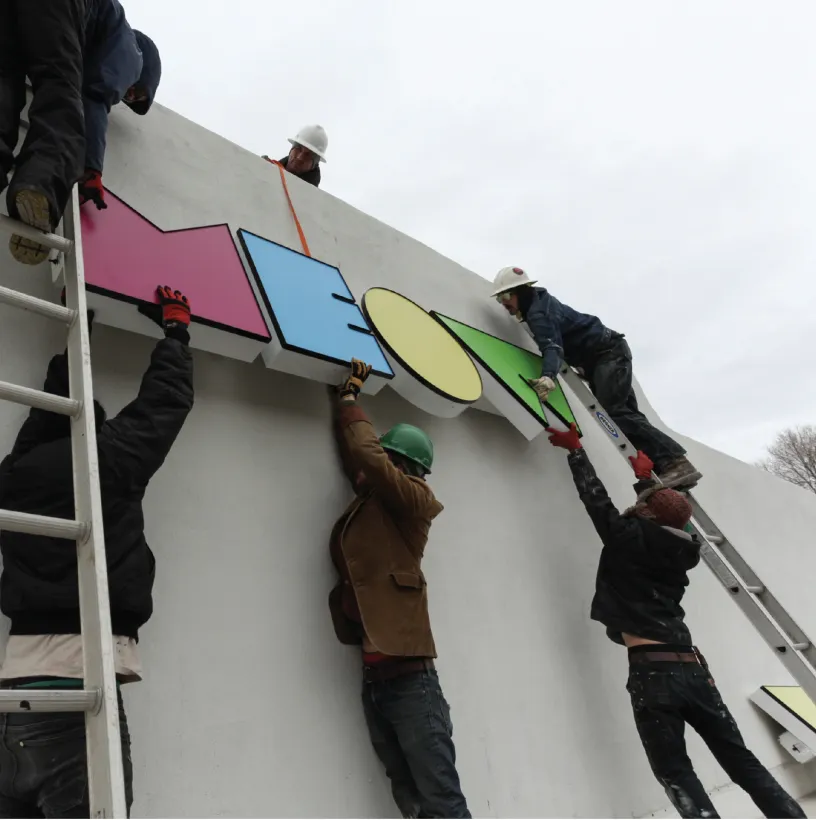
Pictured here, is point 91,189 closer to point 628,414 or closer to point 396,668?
point 396,668

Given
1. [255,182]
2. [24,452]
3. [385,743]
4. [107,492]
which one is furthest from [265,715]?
[255,182]

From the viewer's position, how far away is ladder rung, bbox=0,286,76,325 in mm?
1590

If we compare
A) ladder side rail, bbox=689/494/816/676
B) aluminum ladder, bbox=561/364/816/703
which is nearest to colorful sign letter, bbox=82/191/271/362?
aluminum ladder, bbox=561/364/816/703

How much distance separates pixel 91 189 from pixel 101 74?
451mm

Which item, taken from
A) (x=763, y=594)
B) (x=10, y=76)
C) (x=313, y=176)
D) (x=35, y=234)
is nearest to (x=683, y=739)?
(x=763, y=594)

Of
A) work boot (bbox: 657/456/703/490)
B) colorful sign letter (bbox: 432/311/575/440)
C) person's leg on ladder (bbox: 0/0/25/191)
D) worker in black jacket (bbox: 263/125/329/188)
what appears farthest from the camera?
worker in black jacket (bbox: 263/125/329/188)

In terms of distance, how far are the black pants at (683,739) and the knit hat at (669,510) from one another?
60cm

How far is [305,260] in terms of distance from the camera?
10.7 feet

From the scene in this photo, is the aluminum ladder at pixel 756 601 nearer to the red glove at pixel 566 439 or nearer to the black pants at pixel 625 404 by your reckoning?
the black pants at pixel 625 404

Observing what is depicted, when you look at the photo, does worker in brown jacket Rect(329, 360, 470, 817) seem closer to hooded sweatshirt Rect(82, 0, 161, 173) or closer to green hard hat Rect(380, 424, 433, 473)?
green hard hat Rect(380, 424, 433, 473)

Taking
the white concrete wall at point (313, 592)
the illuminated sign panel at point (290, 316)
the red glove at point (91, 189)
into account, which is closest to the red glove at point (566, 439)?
the illuminated sign panel at point (290, 316)

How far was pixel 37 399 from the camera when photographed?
1483 mm

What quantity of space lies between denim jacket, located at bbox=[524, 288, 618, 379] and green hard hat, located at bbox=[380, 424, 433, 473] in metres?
1.66

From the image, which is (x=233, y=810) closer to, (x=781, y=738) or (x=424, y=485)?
(x=424, y=485)
